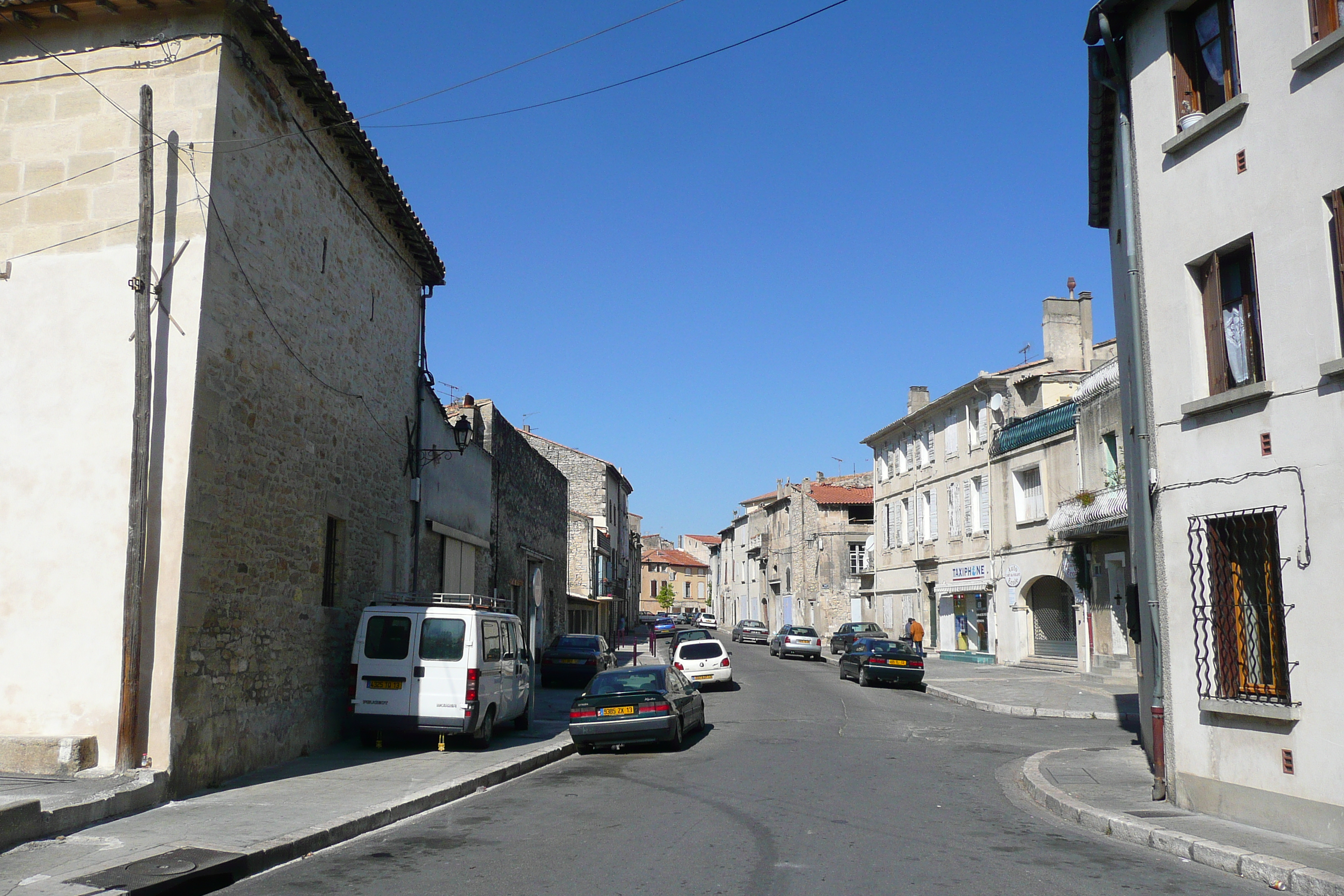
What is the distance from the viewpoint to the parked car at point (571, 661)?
26141mm

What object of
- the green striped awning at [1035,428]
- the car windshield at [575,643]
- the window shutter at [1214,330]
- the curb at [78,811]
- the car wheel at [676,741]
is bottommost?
the car wheel at [676,741]

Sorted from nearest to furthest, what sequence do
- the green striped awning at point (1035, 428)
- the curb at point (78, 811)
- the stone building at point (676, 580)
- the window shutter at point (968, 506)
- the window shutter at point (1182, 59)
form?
1. the curb at point (78, 811)
2. the window shutter at point (1182, 59)
3. the green striped awning at point (1035, 428)
4. the window shutter at point (968, 506)
5. the stone building at point (676, 580)

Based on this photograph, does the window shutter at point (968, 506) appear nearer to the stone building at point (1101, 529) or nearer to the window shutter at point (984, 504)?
the window shutter at point (984, 504)

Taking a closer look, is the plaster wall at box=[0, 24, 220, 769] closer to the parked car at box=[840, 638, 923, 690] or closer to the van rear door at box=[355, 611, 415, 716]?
the van rear door at box=[355, 611, 415, 716]

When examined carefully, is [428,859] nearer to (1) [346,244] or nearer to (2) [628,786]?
(2) [628,786]

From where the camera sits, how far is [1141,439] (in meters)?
10.1

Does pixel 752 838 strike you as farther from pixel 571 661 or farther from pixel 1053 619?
pixel 1053 619

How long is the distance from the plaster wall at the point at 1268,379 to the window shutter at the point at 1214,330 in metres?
0.09

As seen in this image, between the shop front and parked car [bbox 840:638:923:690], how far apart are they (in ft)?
26.6

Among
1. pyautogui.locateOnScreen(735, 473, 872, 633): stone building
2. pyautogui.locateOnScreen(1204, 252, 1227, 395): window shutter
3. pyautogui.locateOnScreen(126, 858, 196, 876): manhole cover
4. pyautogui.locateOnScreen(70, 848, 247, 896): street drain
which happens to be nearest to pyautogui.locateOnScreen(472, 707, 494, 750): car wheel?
pyautogui.locateOnScreen(70, 848, 247, 896): street drain

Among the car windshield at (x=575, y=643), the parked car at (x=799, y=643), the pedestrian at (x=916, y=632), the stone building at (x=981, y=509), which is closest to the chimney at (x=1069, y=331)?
the stone building at (x=981, y=509)

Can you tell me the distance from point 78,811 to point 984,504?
31.3 metres

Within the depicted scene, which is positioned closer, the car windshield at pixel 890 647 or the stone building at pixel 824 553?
the car windshield at pixel 890 647

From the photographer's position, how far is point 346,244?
14.1 metres
